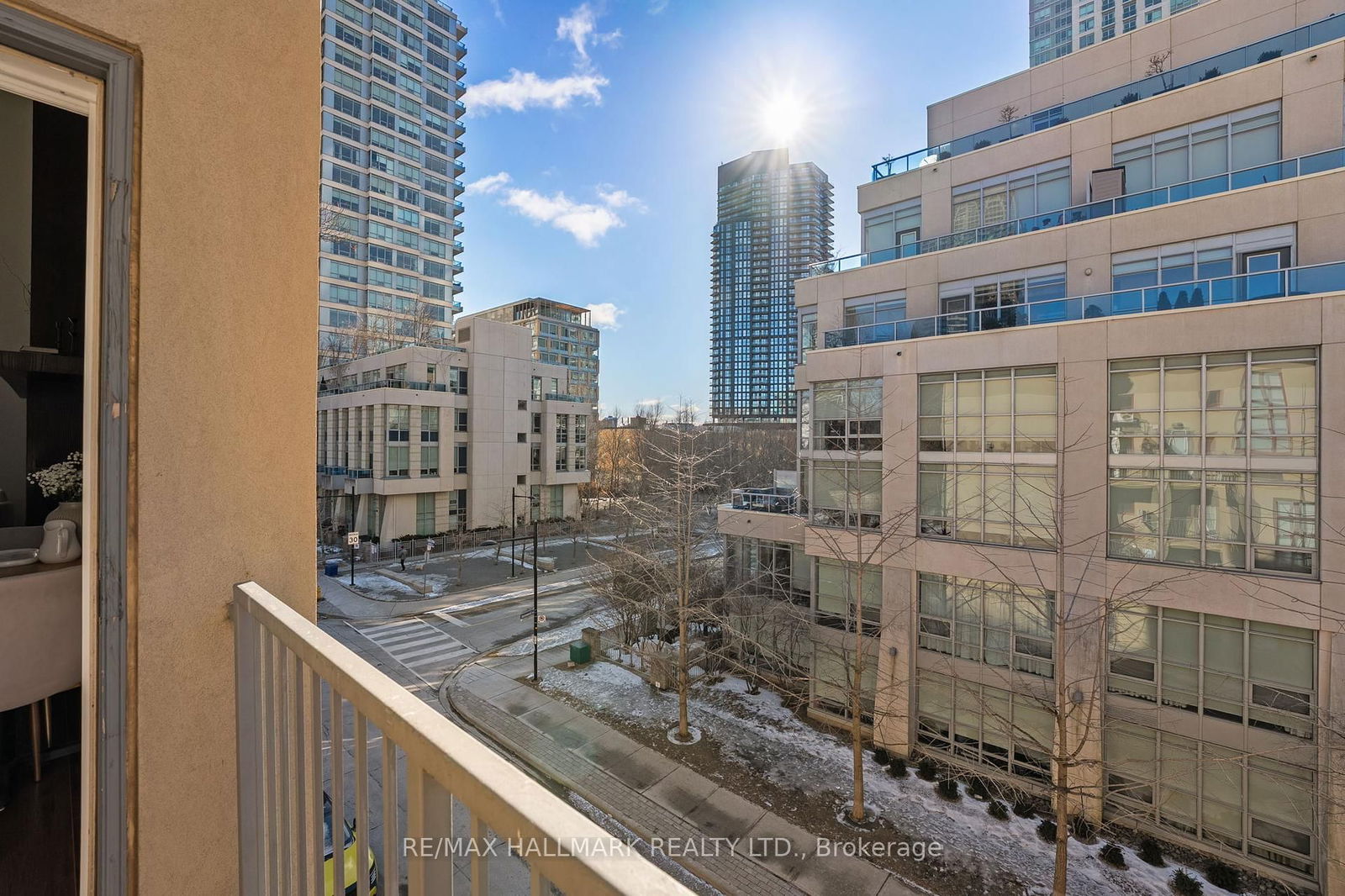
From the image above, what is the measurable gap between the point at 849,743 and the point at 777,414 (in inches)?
3016

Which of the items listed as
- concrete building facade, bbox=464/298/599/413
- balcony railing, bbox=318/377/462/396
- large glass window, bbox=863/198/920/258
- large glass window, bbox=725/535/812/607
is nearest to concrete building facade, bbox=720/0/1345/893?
large glass window, bbox=725/535/812/607

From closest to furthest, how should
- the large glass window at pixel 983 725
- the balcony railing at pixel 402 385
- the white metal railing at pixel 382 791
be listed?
1. the white metal railing at pixel 382 791
2. the large glass window at pixel 983 725
3. the balcony railing at pixel 402 385

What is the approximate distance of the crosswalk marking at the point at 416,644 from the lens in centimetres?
1510

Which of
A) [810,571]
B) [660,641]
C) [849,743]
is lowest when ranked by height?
[849,743]

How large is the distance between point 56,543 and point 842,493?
494 inches

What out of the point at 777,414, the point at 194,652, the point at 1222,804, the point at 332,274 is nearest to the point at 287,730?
the point at 194,652

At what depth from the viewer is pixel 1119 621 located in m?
9.70

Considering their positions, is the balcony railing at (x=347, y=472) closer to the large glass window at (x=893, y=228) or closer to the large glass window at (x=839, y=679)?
the large glass window at (x=839, y=679)

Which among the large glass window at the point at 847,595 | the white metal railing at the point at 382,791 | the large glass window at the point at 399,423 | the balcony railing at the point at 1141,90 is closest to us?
the white metal railing at the point at 382,791

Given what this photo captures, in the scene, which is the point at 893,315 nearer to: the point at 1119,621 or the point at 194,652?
the point at 1119,621

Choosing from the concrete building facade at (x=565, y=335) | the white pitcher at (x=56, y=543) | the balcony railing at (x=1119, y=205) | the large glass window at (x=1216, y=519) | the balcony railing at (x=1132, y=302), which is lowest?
the large glass window at (x=1216, y=519)

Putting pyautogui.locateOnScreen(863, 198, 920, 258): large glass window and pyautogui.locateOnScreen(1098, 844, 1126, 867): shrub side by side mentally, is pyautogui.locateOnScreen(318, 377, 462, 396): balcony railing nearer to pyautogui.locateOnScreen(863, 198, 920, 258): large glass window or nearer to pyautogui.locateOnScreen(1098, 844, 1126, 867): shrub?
pyautogui.locateOnScreen(863, 198, 920, 258): large glass window

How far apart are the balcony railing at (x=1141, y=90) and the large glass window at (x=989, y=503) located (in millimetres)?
8658

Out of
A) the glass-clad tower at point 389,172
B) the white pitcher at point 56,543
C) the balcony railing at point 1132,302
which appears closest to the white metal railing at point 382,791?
the white pitcher at point 56,543
